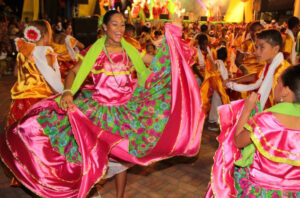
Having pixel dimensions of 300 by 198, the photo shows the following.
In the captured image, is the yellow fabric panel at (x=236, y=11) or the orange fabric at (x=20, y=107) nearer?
the orange fabric at (x=20, y=107)

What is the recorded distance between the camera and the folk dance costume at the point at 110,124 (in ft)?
9.52

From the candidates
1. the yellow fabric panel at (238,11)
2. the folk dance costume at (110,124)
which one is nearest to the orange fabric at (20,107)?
the folk dance costume at (110,124)

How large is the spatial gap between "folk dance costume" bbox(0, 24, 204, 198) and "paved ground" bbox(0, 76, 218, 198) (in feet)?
2.47

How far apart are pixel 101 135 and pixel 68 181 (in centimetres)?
62

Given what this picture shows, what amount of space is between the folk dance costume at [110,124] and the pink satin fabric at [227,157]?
68cm

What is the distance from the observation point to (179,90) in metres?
2.94

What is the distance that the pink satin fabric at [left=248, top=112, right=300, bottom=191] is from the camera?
1.79 m

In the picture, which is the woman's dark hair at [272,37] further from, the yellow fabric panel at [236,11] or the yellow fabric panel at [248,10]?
the yellow fabric panel at [236,11]

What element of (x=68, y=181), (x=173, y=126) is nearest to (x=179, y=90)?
(x=173, y=126)

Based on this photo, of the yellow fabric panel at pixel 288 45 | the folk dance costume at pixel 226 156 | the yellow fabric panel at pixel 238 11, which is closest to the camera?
the folk dance costume at pixel 226 156

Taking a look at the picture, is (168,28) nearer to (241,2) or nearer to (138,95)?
(138,95)

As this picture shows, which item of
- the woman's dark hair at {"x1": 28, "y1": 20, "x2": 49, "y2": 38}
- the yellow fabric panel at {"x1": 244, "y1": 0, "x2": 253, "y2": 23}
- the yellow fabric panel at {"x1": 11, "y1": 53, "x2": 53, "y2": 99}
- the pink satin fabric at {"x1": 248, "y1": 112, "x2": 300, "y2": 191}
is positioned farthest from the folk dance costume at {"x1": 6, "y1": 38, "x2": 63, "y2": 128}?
the yellow fabric panel at {"x1": 244, "y1": 0, "x2": 253, "y2": 23}

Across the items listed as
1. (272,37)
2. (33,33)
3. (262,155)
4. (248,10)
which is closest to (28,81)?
(33,33)

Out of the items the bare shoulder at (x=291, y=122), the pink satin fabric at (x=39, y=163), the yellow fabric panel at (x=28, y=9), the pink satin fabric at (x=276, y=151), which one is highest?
the yellow fabric panel at (x=28, y=9)
